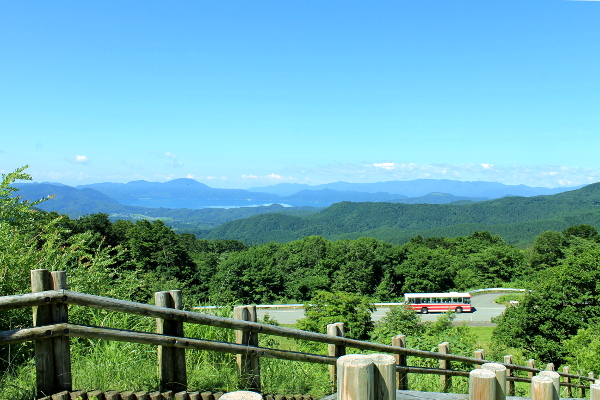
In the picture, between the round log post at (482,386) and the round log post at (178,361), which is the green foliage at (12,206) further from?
the round log post at (482,386)

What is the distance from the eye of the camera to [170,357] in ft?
11.0

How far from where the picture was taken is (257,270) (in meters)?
50.3

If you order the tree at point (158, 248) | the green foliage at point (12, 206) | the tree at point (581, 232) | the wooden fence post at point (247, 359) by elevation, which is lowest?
the tree at point (581, 232)

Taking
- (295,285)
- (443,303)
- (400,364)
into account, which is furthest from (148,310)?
(295,285)

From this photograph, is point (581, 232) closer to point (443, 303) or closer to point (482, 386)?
point (443, 303)

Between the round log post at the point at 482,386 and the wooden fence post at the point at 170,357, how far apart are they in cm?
254

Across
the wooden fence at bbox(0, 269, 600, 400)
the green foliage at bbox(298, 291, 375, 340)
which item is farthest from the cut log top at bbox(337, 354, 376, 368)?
the green foliage at bbox(298, 291, 375, 340)

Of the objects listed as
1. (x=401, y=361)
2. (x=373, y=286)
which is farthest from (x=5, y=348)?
(x=373, y=286)

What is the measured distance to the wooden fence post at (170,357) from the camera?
3297mm

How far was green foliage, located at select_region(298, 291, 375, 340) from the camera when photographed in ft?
76.5

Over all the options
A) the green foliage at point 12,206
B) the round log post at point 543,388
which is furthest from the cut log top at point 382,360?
the green foliage at point 12,206

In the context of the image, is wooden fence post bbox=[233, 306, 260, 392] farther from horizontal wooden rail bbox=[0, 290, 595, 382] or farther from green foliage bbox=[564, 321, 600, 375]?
green foliage bbox=[564, 321, 600, 375]

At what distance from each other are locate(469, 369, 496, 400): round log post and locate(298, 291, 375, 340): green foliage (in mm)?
22047

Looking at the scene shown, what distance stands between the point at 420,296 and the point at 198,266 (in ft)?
88.5
